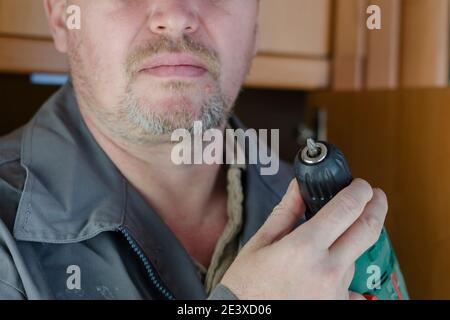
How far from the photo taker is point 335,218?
19.8 inches

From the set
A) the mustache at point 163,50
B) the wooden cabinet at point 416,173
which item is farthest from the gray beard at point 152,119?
the wooden cabinet at point 416,173

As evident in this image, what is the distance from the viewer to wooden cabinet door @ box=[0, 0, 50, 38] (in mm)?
863

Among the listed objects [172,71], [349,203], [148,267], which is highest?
[172,71]

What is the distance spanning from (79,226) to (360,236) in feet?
0.96

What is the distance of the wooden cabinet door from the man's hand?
1.68ft

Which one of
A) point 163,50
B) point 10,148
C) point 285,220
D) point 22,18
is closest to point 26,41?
point 22,18

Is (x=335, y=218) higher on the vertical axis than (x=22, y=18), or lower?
lower

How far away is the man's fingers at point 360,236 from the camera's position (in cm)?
51

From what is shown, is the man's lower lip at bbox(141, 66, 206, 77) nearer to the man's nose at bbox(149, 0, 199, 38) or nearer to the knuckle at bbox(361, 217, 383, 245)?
the man's nose at bbox(149, 0, 199, 38)

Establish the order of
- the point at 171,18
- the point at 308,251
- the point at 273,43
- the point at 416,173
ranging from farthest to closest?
the point at 273,43
the point at 416,173
the point at 171,18
the point at 308,251

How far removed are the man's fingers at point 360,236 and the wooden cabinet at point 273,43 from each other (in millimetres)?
412

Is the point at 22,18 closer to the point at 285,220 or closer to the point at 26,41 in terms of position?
the point at 26,41
